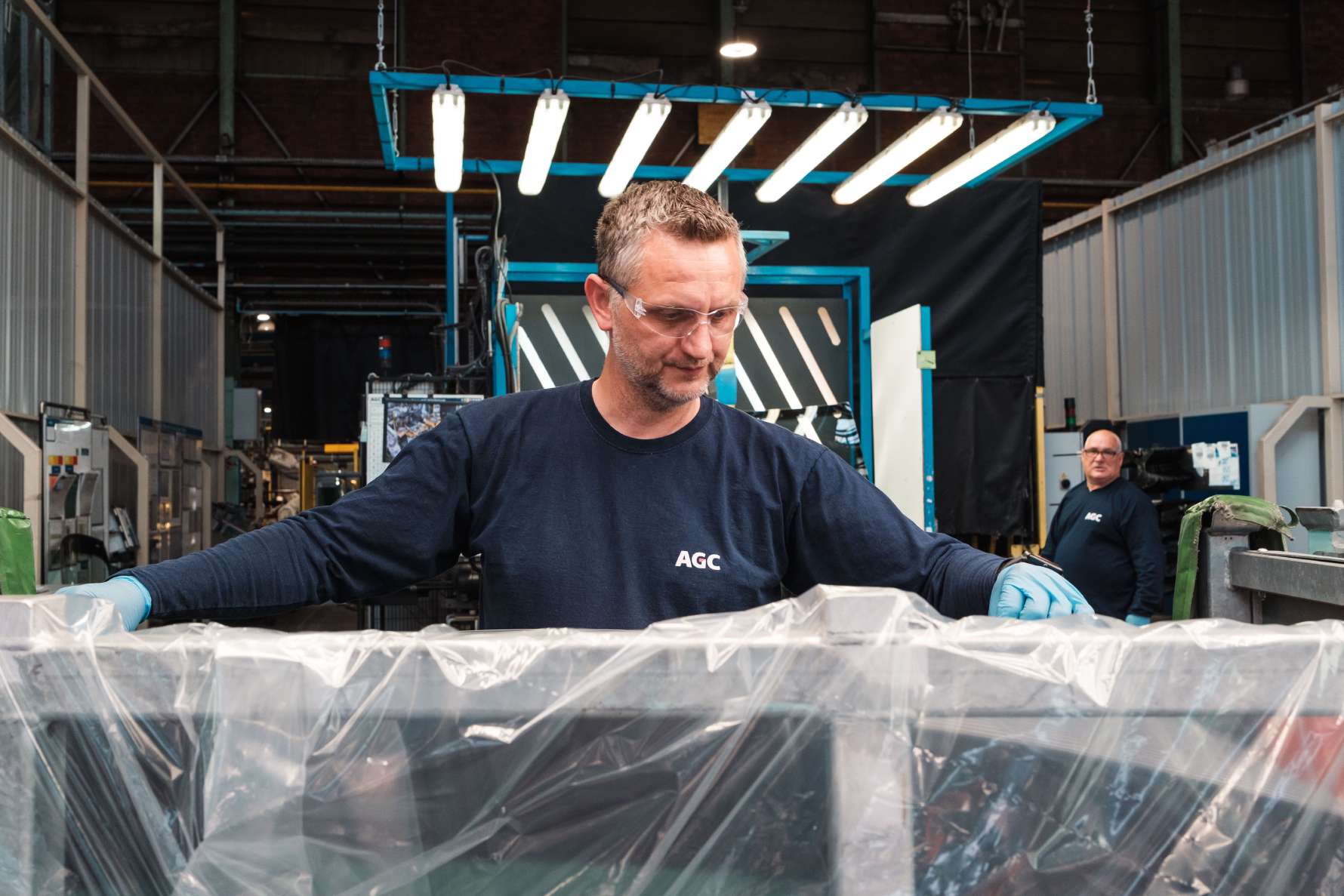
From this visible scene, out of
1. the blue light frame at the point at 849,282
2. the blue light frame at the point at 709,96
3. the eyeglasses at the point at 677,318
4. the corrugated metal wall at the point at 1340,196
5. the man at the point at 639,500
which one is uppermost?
the blue light frame at the point at 709,96

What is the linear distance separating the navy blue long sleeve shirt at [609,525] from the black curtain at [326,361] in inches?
498

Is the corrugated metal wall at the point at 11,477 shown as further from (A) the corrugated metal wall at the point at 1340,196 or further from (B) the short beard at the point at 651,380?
(A) the corrugated metal wall at the point at 1340,196

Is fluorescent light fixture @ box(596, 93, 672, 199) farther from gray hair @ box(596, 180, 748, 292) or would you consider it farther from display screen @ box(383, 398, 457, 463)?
gray hair @ box(596, 180, 748, 292)

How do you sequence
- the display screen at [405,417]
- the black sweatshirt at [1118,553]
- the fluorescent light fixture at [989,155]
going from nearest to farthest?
the display screen at [405,417]
the black sweatshirt at [1118,553]
the fluorescent light fixture at [989,155]

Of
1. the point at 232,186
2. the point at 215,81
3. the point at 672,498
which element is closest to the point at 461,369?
the point at 672,498

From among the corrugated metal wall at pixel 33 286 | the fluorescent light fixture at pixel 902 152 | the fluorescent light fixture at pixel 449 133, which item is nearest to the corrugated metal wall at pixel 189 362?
the corrugated metal wall at pixel 33 286

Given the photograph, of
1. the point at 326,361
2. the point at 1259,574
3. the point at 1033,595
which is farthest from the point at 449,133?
the point at 326,361

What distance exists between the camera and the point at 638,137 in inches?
202

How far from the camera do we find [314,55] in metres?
11.0

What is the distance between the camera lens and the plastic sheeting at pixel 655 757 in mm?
784

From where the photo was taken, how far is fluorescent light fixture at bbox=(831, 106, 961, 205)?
518 centimetres

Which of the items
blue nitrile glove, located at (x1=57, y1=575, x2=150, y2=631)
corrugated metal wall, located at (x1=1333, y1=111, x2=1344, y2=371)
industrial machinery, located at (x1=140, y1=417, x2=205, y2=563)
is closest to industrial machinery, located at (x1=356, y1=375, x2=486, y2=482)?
blue nitrile glove, located at (x1=57, y1=575, x2=150, y2=631)

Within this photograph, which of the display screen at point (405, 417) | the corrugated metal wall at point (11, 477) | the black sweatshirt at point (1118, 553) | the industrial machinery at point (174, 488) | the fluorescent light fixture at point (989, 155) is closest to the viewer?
the display screen at point (405, 417)

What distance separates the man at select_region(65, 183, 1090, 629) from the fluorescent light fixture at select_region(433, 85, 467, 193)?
3.51 m
